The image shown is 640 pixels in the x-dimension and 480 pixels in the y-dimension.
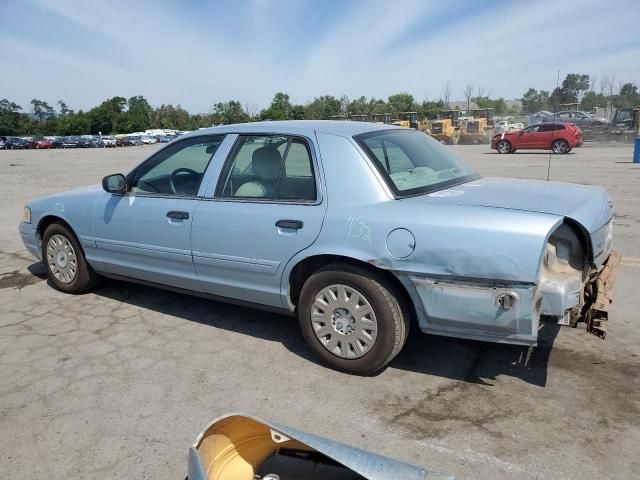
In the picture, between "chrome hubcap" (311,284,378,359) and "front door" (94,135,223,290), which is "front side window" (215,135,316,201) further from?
"chrome hubcap" (311,284,378,359)

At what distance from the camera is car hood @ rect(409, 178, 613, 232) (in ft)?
9.82

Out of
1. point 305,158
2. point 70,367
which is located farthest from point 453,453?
point 70,367

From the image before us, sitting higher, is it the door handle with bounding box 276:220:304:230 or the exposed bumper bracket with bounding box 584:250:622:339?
the door handle with bounding box 276:220:304:230

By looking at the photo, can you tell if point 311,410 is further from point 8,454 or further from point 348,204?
point 8,454

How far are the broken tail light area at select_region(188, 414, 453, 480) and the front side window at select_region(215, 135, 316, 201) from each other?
Result: 67.3 inches

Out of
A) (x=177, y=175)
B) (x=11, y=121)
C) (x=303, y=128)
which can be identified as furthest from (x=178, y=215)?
(x=11, y=121)

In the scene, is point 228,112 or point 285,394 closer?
point 285,394

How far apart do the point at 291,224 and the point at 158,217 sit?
129cm

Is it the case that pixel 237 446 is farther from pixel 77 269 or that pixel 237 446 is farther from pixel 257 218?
pixel 77 269

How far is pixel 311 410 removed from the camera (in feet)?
9.97

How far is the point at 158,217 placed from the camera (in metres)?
4.14

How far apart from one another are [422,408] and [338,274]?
37.1 inches

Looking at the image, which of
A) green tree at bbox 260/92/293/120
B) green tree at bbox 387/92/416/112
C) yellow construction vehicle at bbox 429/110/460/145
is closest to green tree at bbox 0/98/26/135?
green tree at bbox 260/92/293/120

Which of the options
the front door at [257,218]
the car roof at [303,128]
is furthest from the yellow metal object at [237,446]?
the car roof at [303,128]
